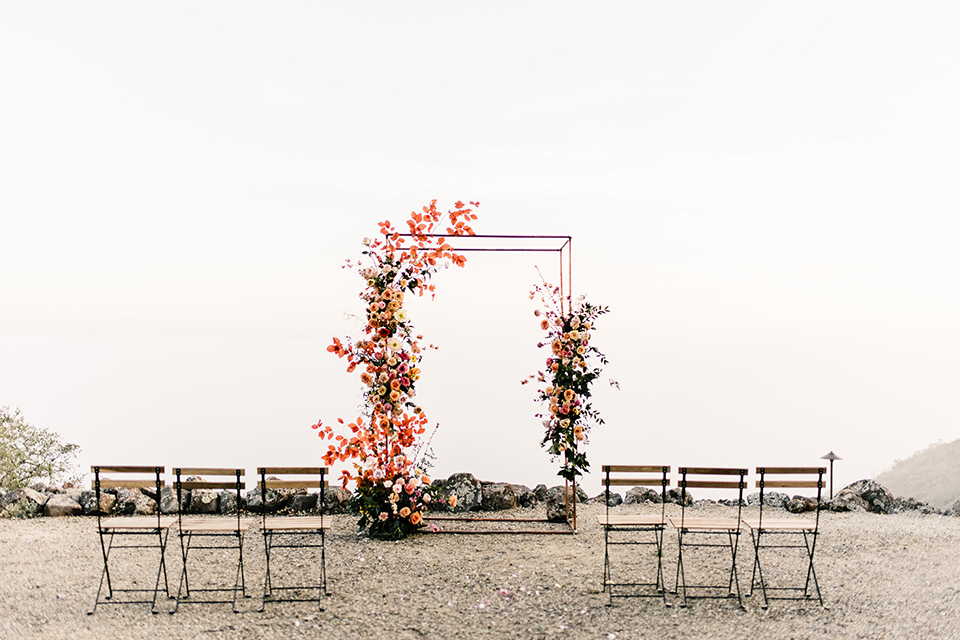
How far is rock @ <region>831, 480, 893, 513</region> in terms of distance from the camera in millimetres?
10820

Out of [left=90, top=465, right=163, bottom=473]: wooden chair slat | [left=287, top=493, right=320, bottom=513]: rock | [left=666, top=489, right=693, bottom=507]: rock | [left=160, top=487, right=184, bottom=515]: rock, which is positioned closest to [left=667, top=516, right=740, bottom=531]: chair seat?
[left=90, top=465, right=163, bottom=473]: wooden chair slat

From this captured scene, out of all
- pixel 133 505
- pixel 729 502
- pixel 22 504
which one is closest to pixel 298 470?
pixel 133 505

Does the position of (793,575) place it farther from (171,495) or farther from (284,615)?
(171,495)

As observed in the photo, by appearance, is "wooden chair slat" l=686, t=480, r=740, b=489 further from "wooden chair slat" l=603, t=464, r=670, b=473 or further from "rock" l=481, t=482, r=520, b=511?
"rock" l=481, t=482, r=520, b=511

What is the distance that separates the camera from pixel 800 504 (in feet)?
35.3

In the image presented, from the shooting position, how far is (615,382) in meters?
8.99

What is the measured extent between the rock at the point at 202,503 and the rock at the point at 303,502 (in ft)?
3.07

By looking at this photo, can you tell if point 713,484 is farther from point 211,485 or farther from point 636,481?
point 211,485

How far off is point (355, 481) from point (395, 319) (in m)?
1.74

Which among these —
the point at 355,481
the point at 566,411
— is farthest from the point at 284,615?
the point at 566,411

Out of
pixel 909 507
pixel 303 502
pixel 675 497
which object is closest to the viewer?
pixel 303 502

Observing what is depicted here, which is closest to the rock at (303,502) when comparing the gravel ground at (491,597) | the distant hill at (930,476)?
the gravel ground at (491,597)

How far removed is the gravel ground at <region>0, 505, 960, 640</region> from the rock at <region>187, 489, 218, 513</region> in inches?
54.5

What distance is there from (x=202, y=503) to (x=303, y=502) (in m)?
1.27
